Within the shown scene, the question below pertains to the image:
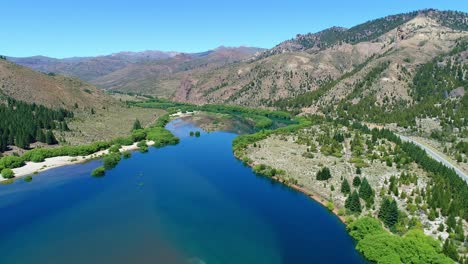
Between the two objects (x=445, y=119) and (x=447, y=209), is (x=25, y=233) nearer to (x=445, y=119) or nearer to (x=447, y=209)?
(x=447, y=209)

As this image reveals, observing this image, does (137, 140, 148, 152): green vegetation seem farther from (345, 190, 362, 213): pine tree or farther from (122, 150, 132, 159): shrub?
(345, 190, 362, 213): pine tree

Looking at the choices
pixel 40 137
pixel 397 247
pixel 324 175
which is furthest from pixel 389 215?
pixel 40 137

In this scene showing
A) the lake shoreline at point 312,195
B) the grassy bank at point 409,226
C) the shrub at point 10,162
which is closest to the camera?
the grassy bank at point 409,226

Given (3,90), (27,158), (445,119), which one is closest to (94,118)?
(3,90)

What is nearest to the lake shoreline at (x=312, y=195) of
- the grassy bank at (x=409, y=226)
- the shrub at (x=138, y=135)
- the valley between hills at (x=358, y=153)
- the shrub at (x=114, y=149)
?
the grassy bank at (x=409, y=226)

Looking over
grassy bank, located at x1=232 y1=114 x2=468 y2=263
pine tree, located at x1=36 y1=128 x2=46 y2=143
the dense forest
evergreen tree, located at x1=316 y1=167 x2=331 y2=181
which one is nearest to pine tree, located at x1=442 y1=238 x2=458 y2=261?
grassy bank, located at x1=232 y1=114 x2=468 y2=263

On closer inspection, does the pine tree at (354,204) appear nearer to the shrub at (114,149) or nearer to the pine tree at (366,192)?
the pine tree at (366,192)
